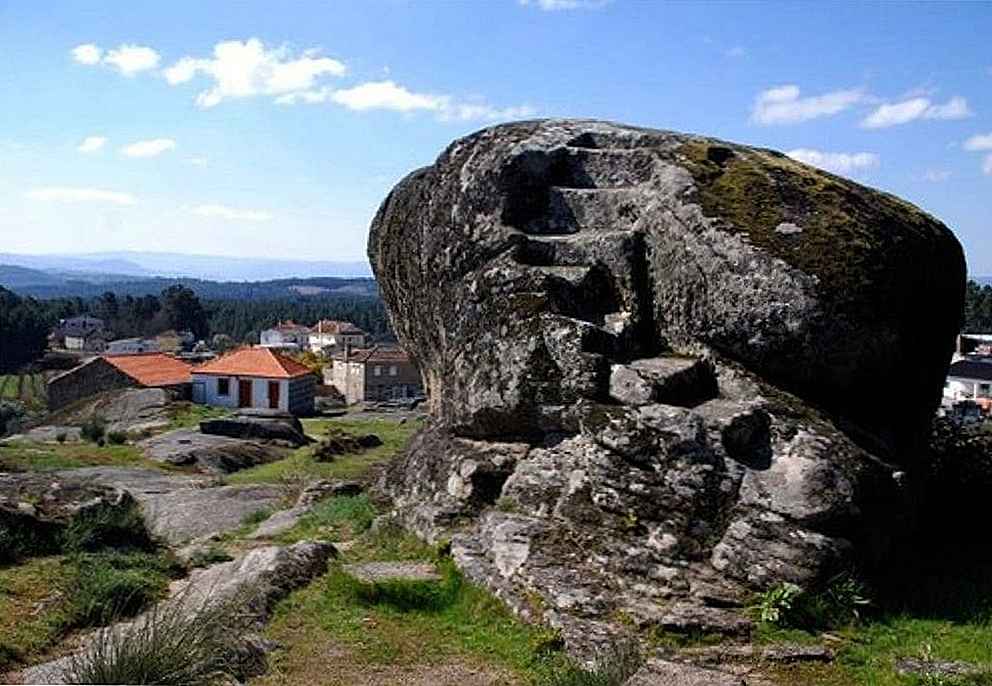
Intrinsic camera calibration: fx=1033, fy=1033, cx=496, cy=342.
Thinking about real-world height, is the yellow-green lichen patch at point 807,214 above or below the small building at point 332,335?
above

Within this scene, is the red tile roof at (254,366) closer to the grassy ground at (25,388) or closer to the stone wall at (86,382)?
the stone wall at (86,382)

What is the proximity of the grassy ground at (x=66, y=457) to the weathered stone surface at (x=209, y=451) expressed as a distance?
0.82 metres

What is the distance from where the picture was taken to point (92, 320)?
189375mm

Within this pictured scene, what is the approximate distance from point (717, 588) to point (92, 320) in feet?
640

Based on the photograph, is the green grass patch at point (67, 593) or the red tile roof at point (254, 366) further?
the red tile roof at point (254, 366)

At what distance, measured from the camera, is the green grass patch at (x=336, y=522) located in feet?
45.7

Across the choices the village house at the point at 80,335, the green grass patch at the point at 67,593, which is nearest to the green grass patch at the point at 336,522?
the green grass patch at the point at 67,593

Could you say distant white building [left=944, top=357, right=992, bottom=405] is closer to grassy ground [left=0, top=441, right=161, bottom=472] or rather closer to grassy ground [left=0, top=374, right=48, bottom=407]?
grassy ground [left=0, top=441, right=161, bottom=472]

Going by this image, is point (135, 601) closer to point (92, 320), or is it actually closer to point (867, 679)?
point (867, 679)

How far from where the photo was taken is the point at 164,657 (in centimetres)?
677

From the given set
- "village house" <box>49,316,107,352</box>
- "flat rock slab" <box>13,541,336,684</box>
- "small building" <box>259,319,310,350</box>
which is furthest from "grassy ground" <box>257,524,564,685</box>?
"small building" <box>259,319,310,350</box>

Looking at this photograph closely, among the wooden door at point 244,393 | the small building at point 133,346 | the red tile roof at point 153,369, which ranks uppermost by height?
the red tile roof at point 153,369

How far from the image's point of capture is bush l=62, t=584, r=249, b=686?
6.64 m

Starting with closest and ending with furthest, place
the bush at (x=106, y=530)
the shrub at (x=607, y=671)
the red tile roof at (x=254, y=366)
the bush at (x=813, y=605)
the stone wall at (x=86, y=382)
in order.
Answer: the shrub at (x=607, y=671) < the bush at (x=813, y=605) < the bush at (x=106, y=530) < the red tile roof at (x=254, y=366) < the stone wall at (x=86, y=382)
